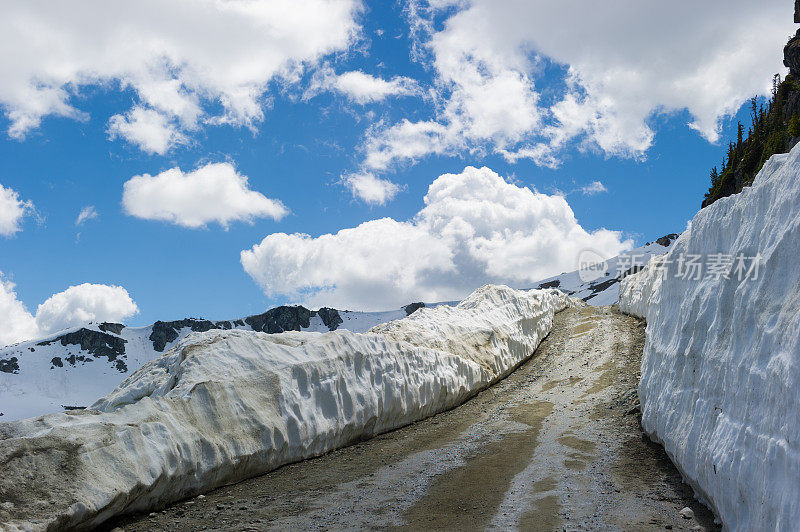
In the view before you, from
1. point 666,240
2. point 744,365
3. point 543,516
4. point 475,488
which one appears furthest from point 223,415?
point 666,240

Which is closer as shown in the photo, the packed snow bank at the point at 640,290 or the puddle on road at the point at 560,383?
the puddle on road at the point at 560,383

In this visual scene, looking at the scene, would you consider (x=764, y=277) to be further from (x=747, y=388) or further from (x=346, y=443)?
(x=346, y=443)

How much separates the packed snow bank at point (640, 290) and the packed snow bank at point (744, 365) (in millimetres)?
19878

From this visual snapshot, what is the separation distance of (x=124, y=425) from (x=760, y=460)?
11547 millimetres

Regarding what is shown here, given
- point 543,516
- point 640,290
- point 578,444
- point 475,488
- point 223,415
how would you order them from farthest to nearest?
point 640,290, point 578,444, point 223,415, point 475,488, point 543,516

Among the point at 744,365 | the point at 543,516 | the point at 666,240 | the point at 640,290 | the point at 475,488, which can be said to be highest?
the point at 666,240

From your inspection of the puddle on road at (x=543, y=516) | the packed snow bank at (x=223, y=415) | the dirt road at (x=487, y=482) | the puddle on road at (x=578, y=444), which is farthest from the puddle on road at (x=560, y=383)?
the puddle on road at (x=543, y=516)

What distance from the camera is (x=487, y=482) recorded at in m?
13.0

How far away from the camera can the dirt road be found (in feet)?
34.8

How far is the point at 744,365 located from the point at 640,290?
29641mm

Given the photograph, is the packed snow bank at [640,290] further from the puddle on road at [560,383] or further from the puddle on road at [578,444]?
the puddle on road at [578,444]

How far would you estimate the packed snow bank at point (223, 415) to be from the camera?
10.1 metres

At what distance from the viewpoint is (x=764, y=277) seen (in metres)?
8.48

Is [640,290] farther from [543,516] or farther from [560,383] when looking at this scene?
[543,516]
